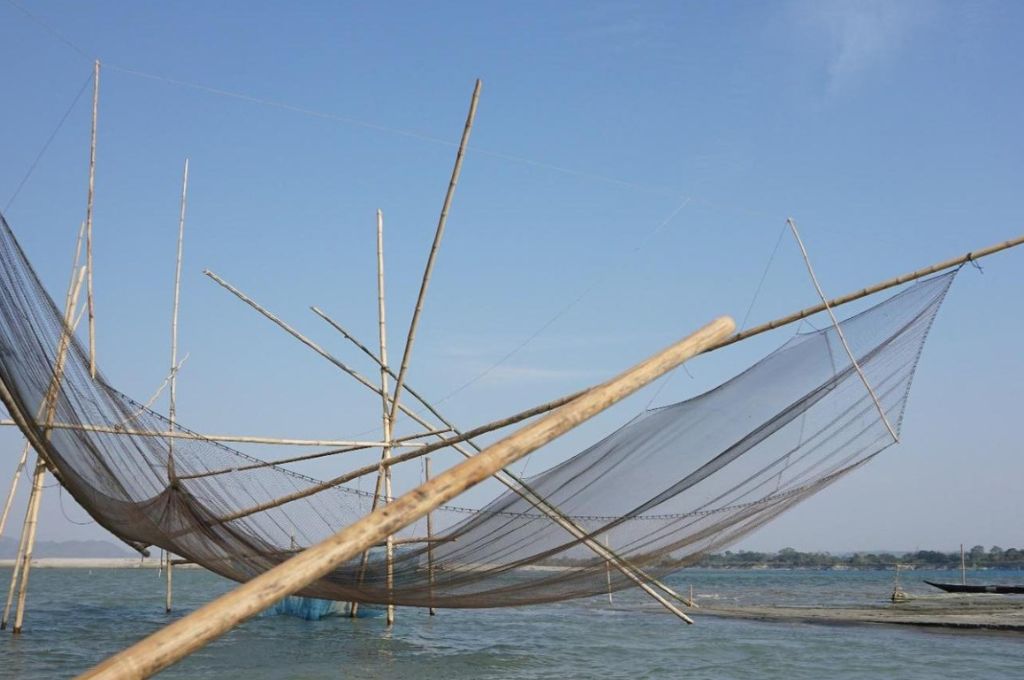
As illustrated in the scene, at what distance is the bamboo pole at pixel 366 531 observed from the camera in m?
2.66

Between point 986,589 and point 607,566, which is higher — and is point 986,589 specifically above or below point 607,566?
below

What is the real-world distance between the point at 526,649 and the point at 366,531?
10386 millimetres

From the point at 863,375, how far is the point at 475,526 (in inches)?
106

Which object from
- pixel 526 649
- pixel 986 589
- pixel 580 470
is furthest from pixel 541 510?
pixel 986 589

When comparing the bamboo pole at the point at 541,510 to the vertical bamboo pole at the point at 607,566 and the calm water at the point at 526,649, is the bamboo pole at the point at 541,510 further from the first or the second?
the calm water at the point at 526,649

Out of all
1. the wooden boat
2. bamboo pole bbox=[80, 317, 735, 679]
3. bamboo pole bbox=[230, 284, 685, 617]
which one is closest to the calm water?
bamboo pole bbox=[230, 284, 685, 617]

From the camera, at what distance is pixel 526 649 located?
1286 centimetres

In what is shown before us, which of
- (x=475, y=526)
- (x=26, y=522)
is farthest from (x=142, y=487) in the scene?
(x=26, y=522)

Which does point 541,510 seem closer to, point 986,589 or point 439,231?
point 439,231

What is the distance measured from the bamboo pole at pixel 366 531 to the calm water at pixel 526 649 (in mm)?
6948

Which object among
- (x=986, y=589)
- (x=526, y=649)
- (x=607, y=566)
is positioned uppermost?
(x=607, y=566)

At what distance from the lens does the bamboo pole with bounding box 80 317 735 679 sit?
2.66 m

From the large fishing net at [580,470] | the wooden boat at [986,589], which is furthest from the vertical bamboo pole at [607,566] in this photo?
the wooden boat at [986,589]

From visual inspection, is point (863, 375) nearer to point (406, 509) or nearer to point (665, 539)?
point (665, 539)
